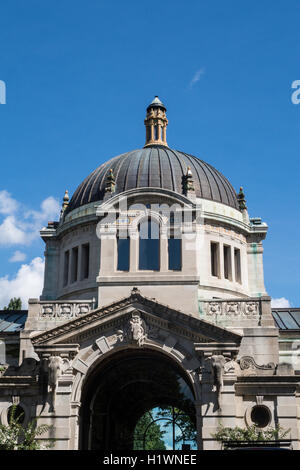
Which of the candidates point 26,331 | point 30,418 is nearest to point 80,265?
point 26,331

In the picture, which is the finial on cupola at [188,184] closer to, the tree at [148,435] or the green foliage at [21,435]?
the tree at [148,435]

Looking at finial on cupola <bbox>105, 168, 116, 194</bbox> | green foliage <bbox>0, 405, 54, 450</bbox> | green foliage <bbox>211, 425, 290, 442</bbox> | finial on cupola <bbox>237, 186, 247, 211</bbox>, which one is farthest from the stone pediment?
finial on cupola <bbox>237, 186, 247, 211</bbox>

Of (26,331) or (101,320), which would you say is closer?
(101,320)

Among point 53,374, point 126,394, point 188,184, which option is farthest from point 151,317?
A: point 188,184

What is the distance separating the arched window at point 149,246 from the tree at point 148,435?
975 cm

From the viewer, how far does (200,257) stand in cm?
4259

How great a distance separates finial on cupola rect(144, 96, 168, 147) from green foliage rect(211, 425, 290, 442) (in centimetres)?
2819

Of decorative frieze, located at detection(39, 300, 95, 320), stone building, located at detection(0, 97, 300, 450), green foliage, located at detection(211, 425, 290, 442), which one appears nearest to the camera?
green foliage, located at detection(211, 425, 290, 442)

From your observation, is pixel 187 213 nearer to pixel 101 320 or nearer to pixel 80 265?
pixel 80 265

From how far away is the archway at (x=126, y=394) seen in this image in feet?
108

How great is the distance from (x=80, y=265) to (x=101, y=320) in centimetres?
1283

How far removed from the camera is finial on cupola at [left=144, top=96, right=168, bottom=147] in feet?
→ 172

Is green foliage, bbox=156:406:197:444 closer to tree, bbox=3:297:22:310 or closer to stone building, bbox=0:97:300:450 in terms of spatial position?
stone building, bbox=0:97:300:450

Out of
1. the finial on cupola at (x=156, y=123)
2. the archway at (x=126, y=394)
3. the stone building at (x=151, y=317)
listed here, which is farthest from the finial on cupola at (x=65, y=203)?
the archway at (x=126, y=394)
